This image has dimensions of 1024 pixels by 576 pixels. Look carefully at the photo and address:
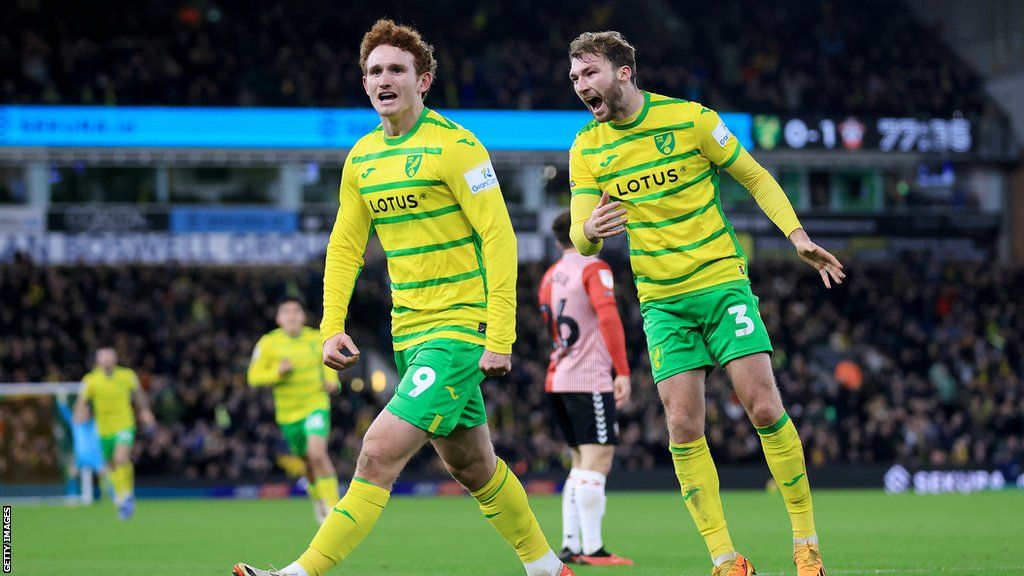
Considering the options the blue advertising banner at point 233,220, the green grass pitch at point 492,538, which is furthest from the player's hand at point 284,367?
the blue advertising banner at point 233,220

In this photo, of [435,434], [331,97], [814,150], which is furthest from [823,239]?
[435,434]

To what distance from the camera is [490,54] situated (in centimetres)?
3425

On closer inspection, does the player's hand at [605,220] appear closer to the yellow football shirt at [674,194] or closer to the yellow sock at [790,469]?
the yellow football shirt at [674,194]

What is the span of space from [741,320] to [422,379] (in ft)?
5.54

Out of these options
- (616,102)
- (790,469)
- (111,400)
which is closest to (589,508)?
(790,469)

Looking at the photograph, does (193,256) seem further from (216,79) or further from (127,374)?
(127,374)

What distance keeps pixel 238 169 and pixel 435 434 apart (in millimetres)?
26726

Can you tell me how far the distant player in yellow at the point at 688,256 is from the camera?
6867mm

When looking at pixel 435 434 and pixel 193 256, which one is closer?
pixel 435 434

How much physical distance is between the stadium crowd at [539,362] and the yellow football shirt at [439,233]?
1805cm

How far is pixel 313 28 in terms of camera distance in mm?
33750

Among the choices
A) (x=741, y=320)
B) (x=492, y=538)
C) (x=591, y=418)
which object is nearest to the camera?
(x=741, y=320)

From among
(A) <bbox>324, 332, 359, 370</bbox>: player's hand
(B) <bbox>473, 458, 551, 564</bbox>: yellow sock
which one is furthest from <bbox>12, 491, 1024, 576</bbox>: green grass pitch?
(A) <bbox>324, 332, 359, 370</bbox>: player's hand

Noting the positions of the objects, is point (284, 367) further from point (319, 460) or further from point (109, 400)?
point (109, 400)
